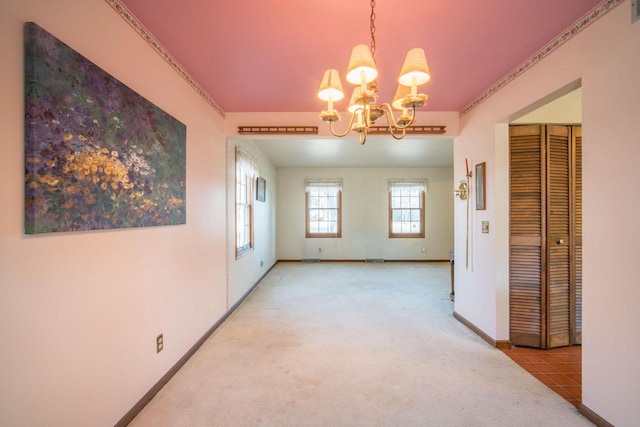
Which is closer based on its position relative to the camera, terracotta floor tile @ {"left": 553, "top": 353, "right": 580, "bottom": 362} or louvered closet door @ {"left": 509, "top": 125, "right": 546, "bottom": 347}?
terracotta floor tile @ {"left": 553, "top": 353, "right": 580, "bottom": 362}

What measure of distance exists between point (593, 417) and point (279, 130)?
3.52 metres

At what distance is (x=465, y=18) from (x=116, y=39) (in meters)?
2.10

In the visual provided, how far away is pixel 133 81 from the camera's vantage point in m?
1.79

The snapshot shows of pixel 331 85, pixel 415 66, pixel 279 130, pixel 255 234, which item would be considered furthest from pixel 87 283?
pixel 255 234

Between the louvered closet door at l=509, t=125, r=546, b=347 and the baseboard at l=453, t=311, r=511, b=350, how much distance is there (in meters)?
0.12

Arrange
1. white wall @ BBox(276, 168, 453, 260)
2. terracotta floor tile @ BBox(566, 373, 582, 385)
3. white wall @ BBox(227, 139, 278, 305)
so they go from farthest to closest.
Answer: white wall @ BBox(276, 168, 453, 260)
white wall @ BBox(227, 139, 278, 305)
terracotta floor tile @ BBox(566, 373, 582, 385)

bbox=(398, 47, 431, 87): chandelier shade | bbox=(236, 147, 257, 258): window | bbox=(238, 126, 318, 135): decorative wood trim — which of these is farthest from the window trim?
bbox=(398, 47, 431, 87): chandelier shade

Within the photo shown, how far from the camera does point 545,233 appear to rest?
2664 mm

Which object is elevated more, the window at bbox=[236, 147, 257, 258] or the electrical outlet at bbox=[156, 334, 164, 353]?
the window at bbox=[236, 147, 257, 258]

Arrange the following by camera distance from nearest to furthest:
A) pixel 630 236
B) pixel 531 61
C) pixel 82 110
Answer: pixel 82 110, pixel 630 236, pixel 531 61

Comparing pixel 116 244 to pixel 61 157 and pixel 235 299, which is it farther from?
pixel 235 299

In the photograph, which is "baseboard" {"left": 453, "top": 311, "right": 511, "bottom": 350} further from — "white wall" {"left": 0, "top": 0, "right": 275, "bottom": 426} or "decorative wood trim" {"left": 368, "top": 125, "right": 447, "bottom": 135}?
"white wall" {"left": 0, "top": 0, "right": 275, "bottom": 426}

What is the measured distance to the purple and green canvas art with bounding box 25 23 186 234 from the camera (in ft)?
3.76

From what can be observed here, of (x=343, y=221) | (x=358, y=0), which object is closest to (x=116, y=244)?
(x=358, y=0)
